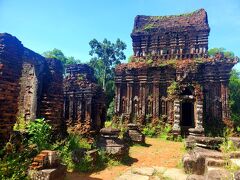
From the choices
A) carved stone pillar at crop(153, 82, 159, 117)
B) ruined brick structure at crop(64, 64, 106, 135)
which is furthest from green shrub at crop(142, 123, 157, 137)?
ruined brick structure at crop(64, 64, 106, 135)

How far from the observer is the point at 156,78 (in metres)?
19.1

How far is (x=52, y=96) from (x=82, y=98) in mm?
3192

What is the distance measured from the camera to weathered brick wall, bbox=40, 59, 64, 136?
8.52 metres

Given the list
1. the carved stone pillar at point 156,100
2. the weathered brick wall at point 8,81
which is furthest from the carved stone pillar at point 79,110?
the carved stone pillar at point 156,100

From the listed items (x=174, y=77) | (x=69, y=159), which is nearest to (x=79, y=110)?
(x=69, y=159)

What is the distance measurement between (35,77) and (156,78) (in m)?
12.1

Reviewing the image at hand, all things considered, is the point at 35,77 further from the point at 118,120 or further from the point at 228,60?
the point at 228,60

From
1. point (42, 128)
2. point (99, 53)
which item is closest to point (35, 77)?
point (42, 128)

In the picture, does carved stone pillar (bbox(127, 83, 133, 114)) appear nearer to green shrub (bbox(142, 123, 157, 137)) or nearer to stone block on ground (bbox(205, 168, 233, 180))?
green shrub (bbox(142, 123, 157, 137))

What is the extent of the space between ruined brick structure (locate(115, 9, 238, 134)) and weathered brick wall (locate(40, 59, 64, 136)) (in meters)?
9.86

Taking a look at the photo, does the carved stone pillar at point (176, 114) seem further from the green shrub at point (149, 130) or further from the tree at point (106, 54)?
the tree at point (106, 54)

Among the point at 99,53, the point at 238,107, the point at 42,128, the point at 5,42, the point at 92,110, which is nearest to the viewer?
the point at 5,42

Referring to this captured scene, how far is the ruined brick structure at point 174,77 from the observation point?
1722cm

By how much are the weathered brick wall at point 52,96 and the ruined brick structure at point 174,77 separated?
986 cm
